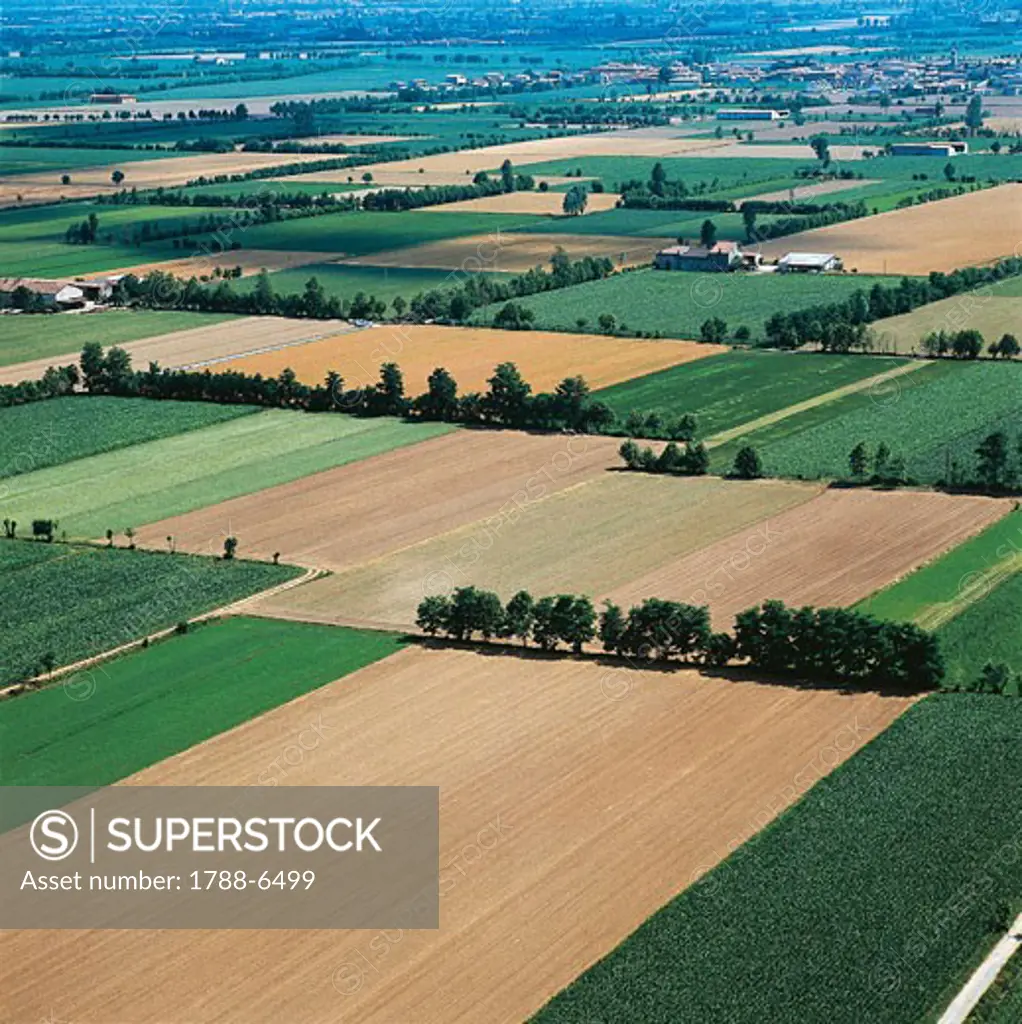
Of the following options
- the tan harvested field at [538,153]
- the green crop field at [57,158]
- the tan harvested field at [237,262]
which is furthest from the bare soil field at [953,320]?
the green crop field at [57,158]

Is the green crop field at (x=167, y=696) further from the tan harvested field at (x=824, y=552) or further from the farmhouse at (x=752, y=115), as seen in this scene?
the farmhouse at (x=752, y=115)

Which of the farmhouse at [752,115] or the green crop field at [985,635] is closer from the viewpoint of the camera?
the green crop field at [985,635]

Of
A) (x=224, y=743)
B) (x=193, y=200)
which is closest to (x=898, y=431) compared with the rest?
(x=224, y=743)

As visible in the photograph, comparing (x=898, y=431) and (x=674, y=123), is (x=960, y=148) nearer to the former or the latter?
(x=674, y=123)

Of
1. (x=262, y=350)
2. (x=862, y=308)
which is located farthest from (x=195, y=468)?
(x=862, y=308)

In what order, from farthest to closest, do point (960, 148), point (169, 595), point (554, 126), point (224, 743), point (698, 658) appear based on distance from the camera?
point (554, 126), point (960, 148), point (169, 595), point (698, 658), point (224, 743)

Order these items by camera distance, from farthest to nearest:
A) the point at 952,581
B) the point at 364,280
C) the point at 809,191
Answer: the point at 809,191
the point at 364,280
the point at 952,581

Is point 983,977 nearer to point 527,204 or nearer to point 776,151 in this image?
point 527,204
